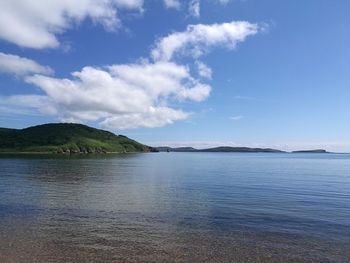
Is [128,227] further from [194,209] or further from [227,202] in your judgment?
[227,202]

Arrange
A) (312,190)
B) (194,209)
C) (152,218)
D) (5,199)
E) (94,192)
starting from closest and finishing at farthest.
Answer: (152,218) < (194,209) < (5,199) < (94,192) < (312,190)

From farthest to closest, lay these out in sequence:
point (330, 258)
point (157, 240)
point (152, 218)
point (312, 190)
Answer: point (312, 190), point (152, 218), point (157, 240), point (330, 258)

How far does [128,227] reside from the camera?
32.8 meters

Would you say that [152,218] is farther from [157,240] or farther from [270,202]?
[270,202]

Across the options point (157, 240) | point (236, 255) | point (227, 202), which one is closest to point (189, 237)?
point (157, 240)

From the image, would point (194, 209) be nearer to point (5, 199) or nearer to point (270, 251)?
point (270, 251)

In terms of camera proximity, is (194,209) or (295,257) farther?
(194,209)

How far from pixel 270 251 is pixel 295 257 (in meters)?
1.90

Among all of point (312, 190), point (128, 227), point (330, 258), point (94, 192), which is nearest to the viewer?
point (330, 258)

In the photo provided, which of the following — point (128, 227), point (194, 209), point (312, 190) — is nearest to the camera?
point (128, 227)

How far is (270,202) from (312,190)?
20.0 metres

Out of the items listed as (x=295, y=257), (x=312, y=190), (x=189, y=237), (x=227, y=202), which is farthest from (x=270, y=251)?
(x=312, y=190)

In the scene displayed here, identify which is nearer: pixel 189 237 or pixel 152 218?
pixel 189 237

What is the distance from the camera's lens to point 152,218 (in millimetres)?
37094
